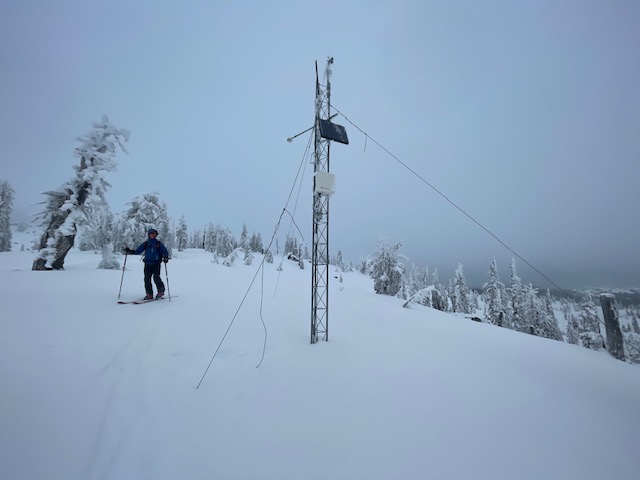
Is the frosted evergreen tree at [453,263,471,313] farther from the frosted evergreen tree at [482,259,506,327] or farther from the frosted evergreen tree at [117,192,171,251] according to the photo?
the frosted evergreen tree at [117,192,171,251]

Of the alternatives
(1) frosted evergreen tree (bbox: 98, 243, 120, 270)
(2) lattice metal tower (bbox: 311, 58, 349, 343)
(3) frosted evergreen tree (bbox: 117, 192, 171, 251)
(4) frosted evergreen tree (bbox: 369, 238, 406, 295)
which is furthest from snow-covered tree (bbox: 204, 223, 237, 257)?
(2) lattice metal tower (bbox: 311, 58, 349, 343)

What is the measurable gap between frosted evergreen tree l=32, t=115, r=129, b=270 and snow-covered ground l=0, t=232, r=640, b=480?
32.4 ft

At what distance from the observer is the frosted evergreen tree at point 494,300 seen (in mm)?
35438

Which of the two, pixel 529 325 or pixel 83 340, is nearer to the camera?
pixel 83 340

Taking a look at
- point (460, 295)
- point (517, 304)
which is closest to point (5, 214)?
point (517, 304)

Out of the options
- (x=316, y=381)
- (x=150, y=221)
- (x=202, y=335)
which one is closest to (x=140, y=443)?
(x=316, y=381)

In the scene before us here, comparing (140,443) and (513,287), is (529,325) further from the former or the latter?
(140,443)

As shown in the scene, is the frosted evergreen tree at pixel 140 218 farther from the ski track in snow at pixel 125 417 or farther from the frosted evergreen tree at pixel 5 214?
the ski track in snow at pixel 125 417

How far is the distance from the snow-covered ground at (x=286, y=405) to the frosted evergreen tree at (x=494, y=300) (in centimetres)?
3463

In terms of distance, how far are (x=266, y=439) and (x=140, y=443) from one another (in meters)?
1.39

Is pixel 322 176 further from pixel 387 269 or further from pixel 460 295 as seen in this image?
pixel 460 295

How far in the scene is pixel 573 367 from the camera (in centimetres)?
581

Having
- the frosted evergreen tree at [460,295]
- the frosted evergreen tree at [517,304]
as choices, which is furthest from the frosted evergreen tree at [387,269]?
the frosted evergreen tree at [460,295]

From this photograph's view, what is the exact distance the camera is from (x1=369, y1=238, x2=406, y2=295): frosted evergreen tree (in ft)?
105
